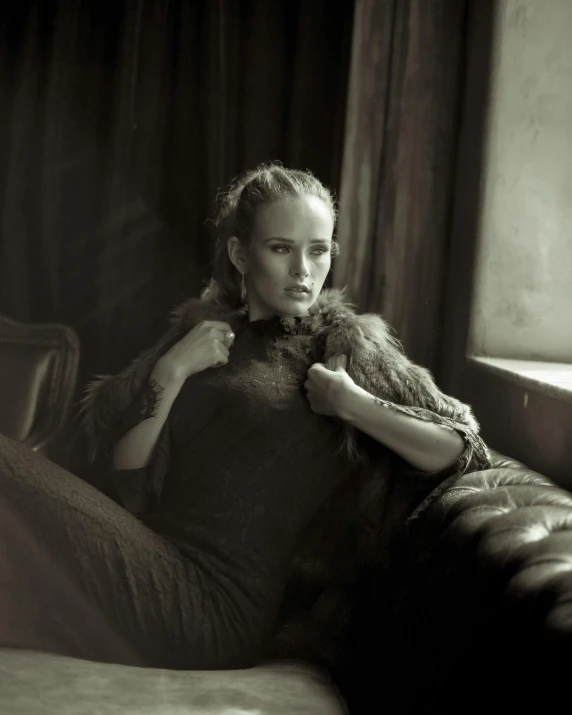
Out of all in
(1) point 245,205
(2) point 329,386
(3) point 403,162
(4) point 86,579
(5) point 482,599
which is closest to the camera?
(5) point 482,599

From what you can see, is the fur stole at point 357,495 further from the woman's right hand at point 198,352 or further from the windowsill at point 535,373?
the windowsill at point 535,373

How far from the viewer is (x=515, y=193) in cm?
185

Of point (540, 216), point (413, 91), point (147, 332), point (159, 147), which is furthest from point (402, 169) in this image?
point (147, 332)

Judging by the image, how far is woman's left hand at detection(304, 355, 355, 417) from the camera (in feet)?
4.65

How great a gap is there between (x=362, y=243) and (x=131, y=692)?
131 cm

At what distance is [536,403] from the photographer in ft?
5.25

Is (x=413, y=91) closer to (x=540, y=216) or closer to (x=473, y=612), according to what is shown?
(x=540, y=216)

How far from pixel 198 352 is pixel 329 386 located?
0.90 feet

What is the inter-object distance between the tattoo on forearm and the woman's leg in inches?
7.9

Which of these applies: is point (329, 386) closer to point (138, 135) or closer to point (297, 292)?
point (297, 292)

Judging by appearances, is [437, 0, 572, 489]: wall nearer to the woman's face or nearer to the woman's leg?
the woman's face

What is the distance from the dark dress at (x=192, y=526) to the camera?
4.12 ft

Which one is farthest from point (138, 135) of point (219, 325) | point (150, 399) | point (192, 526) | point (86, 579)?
point (86, 579)

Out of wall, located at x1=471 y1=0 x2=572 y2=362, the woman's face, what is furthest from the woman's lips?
wall, located at x1=471 y1=0 x2=572 y2=362
